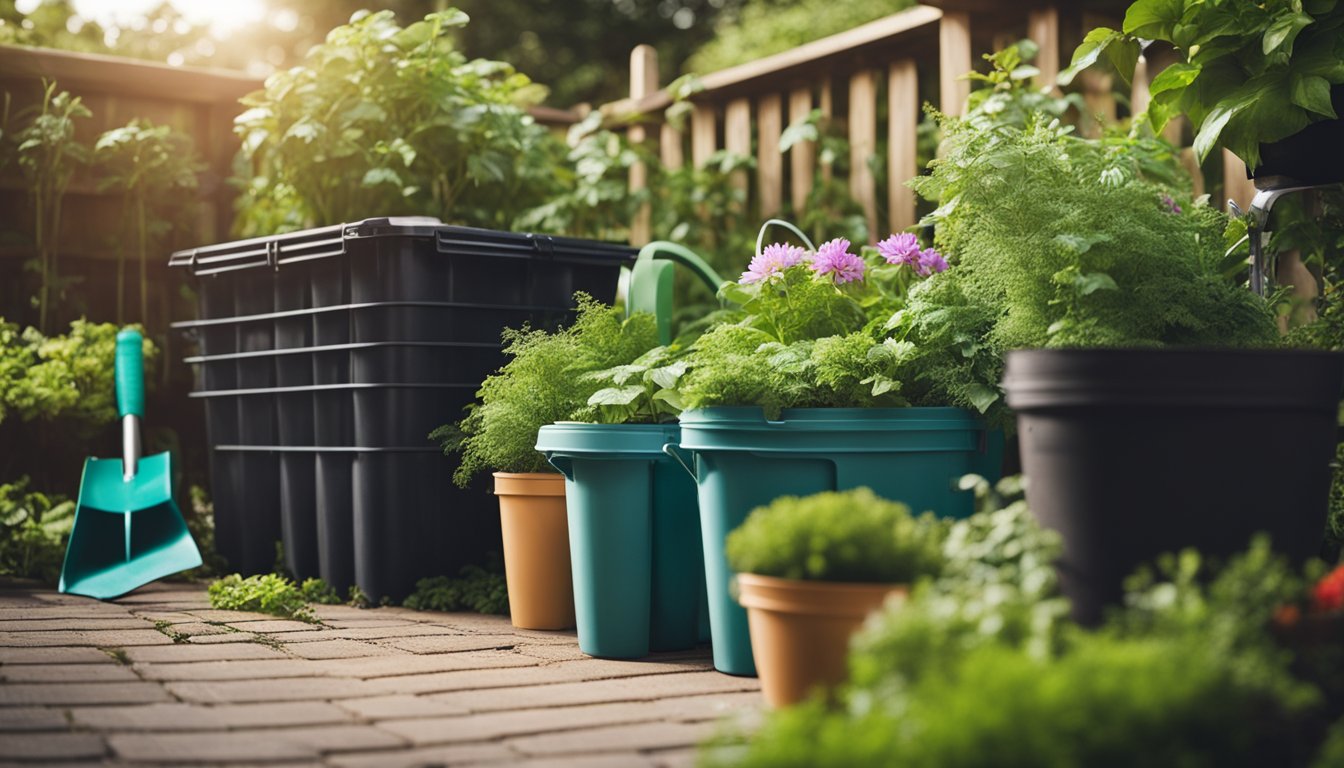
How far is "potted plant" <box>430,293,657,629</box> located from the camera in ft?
10.8

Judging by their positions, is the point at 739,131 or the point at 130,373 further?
the point at 739,131

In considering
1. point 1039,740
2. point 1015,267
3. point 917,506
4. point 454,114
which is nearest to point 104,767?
point 1039,740

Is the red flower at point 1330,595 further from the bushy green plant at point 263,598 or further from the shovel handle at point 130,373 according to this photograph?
Answer: the shovel handle at point 130,373

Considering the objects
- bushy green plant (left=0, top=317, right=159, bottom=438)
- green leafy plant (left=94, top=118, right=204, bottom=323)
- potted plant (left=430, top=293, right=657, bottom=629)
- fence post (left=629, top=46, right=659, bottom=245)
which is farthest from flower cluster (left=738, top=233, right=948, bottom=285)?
green leafy plant (left=94, top=118, right=204, bottom=323)

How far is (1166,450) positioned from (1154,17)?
1.30 meters

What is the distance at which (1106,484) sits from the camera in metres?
2.08

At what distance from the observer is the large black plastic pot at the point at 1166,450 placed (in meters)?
2.04

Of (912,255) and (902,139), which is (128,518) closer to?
(912,255)

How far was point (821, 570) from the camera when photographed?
2125 mm

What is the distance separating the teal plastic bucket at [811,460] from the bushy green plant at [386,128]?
2.04 meters

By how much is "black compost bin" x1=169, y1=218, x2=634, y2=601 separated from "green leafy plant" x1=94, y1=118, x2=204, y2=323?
0.90 meters

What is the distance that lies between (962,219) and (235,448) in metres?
2.47

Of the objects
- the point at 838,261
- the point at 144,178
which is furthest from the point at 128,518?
the point at 838,261

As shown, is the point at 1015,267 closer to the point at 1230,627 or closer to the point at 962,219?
the point at 962,219
